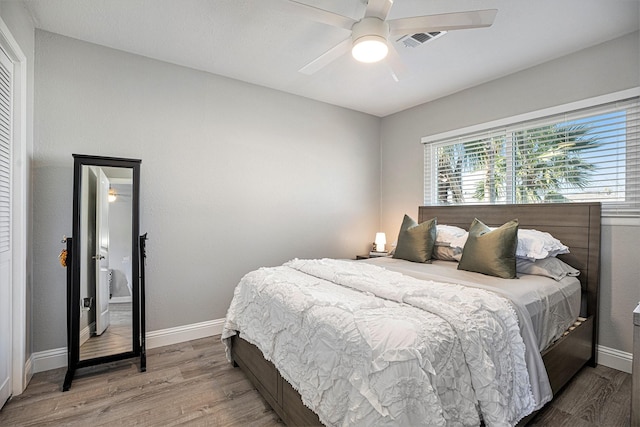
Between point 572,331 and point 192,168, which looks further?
point 192,168

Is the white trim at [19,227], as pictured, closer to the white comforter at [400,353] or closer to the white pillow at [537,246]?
the white comforter at [400,353]

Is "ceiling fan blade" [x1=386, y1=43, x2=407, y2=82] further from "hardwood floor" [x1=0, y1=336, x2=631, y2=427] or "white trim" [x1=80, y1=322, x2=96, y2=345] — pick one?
"white trim" [x1=80, y1=322, x2=96, y2=345]

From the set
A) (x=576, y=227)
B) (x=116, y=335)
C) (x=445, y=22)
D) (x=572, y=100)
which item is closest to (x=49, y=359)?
(x=116, y=335)

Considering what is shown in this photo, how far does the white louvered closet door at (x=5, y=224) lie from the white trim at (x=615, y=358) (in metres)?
4.32

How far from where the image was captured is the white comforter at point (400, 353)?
1.18 m

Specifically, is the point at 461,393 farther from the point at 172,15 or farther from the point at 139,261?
the point at 172,15

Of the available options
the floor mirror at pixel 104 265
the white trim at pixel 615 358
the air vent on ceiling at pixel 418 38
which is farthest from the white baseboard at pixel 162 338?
the white trim at pixel 615 358

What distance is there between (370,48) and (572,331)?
239cm

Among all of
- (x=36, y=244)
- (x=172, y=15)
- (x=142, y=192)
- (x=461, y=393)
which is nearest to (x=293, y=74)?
(x=172, y=15)

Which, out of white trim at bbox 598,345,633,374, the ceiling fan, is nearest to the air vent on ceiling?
the ceiling fan

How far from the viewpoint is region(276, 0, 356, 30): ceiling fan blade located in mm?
1738

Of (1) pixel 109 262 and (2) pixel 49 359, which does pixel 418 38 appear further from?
(2) pixel 49 359

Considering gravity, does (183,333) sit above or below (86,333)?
below

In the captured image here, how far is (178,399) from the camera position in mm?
2115
